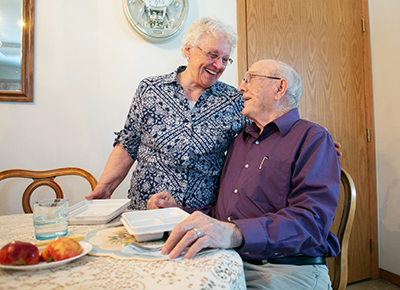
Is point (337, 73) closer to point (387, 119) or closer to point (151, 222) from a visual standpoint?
point (387, 119)

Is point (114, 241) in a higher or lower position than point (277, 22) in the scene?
lower

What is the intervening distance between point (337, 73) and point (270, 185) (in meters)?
1.94

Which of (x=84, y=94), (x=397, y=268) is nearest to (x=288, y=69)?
(x=84, y=94)

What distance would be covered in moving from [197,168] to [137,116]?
16.8 inches

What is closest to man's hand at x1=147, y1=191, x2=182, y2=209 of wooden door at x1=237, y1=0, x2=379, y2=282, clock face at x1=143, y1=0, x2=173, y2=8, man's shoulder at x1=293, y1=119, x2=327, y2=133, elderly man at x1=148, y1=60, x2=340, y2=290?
elderly man at x1=148, y1=60, x2=340, y2=290

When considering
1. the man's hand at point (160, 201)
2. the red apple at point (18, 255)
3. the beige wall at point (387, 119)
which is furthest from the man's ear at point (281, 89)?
the beige wall at point (387, 119)

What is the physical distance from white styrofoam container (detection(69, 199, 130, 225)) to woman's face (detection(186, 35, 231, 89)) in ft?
2.36

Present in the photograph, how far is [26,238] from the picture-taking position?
2.70 feet

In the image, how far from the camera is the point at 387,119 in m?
2.46

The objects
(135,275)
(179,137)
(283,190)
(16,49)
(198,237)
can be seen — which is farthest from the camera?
(16,49)

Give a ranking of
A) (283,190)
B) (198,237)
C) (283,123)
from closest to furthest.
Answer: (198,237) → (283,190) → (283,123)

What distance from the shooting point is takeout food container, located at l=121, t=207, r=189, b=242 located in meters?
0.73

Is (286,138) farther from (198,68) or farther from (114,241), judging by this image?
(114,241)

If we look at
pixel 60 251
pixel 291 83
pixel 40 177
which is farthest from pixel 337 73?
pixel 60 251
